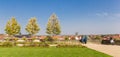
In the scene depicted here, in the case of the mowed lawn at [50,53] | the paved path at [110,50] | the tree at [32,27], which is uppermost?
the tree at [32,27]

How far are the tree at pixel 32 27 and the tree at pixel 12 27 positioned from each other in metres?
2.92

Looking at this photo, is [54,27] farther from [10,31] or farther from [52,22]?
[10,31]

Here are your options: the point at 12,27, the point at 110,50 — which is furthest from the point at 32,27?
the point at 110,50

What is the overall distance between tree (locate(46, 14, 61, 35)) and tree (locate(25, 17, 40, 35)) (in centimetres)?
333

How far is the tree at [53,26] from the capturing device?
7419 cm

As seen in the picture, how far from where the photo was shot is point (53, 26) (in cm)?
7456

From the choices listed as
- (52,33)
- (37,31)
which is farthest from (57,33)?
(37,31)

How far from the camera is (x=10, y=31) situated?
72.7 metres

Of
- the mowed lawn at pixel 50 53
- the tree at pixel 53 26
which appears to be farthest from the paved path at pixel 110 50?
the tree at pixel 53 26

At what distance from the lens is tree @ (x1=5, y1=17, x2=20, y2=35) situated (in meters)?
72.7

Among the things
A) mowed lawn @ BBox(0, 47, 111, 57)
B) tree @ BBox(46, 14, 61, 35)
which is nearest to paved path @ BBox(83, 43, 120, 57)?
mowed lawn @ BBox(0, 47, 111, 57)

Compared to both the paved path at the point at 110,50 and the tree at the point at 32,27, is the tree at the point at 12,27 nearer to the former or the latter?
the tree at the point at 32,27

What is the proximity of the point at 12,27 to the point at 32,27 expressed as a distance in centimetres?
593

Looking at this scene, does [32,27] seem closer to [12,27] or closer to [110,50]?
[12,27]
